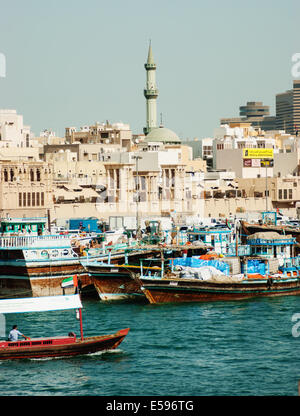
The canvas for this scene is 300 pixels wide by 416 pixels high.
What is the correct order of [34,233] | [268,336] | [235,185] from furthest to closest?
[235,185] → [34,233] → [268,336]

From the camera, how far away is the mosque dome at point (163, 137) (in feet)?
341

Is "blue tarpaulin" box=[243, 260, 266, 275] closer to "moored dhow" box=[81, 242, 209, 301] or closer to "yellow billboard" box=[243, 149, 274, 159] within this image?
"moored dhow" box=[81, 242, 209, 301]

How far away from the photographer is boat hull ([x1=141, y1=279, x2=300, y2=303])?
136ft

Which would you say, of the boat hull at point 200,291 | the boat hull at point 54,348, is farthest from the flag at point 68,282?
the boat hull at point 54,348

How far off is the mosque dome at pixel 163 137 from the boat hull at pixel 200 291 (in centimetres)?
6161

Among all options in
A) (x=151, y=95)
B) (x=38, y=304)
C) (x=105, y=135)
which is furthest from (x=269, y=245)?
(x=151, y=95)

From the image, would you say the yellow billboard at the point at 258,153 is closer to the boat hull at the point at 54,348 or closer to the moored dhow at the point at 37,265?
the moored dhow at the point at 37,265

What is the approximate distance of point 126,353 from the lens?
30828 mm

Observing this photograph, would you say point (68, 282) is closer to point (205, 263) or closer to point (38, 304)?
point (205, 263)

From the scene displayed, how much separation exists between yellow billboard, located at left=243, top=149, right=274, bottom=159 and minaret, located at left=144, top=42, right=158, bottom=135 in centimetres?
1949

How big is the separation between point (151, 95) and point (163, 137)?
12.2 m
